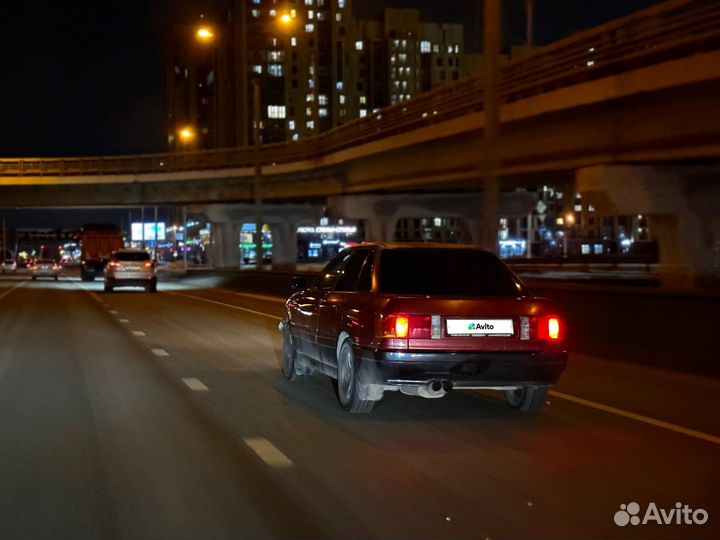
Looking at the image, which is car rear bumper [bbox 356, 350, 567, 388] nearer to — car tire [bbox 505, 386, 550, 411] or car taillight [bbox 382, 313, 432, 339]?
car taillight [bbox 382, 313, 432, 339]

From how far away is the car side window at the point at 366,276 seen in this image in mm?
10375

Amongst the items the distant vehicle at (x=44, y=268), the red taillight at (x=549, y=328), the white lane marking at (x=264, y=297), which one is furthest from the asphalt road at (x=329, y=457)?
the distant vehicle at (x=44, y=268)

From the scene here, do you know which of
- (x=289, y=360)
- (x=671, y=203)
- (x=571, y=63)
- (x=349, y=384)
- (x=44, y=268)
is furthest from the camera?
(x=44, y=268)

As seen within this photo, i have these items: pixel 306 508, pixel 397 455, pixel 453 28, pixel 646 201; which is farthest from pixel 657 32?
pixel 453 28

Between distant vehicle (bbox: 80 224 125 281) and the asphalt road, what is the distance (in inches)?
1889

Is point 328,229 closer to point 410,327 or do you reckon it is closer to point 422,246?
point 422,246

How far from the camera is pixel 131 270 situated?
135 ft

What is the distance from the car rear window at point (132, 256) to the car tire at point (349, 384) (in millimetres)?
31820

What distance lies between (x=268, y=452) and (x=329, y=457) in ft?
1.71

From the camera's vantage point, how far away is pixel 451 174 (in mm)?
38969

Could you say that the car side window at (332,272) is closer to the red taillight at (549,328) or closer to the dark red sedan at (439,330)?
the dark red sedan at (439,330)

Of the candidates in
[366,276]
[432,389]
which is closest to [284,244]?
[366,276]

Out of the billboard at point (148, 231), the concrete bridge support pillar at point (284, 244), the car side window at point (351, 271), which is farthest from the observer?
the billboard at point (148, 231)

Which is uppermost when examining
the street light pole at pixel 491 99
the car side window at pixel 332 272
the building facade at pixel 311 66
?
the building facade at pixel 311 66
